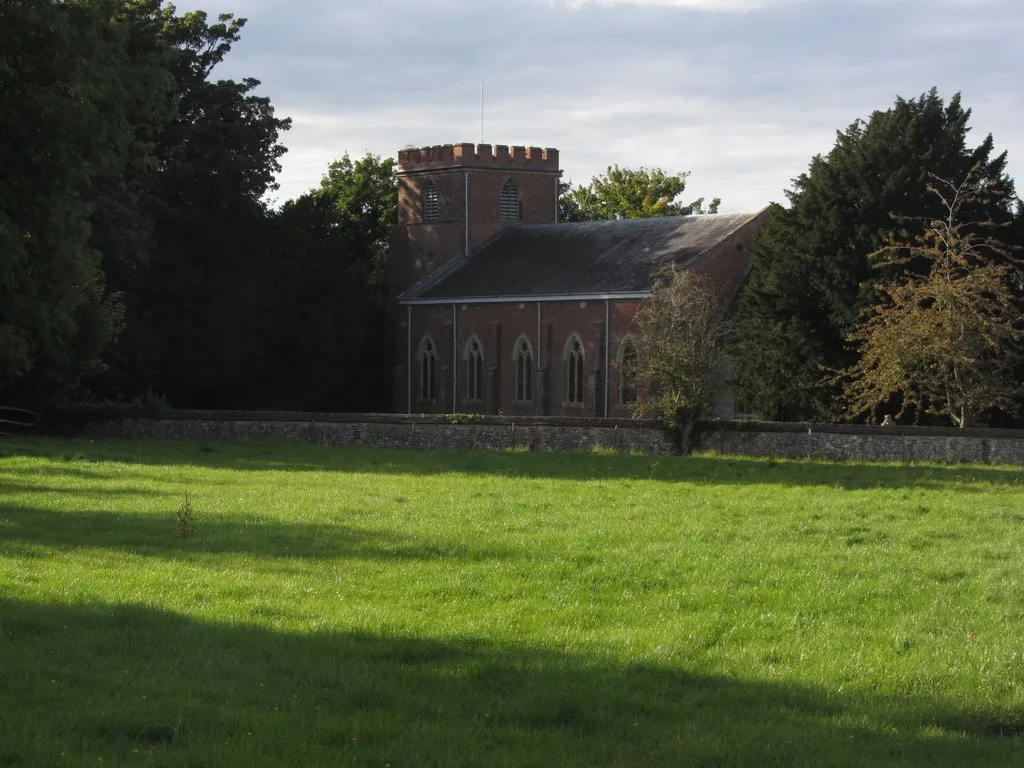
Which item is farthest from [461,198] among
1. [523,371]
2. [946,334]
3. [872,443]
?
[872,443]

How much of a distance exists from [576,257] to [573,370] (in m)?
5.01

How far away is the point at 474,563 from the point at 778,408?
30190 millimetres

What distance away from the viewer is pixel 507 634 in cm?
1025

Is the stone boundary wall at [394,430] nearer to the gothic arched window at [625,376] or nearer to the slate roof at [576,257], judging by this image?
the gothic arched window at [625,376]

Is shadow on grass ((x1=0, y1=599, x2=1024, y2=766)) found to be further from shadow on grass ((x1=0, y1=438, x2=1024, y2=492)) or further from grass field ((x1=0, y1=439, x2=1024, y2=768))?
shadow on grass ((x1=0, y1=438, x2=1024, y2=492))

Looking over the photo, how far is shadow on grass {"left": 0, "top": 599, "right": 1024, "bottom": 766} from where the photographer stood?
7246 millimetres

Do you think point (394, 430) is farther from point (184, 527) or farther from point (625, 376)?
point (184, 527)

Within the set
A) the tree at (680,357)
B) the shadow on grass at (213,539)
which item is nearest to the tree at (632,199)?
the tree at (680,357)

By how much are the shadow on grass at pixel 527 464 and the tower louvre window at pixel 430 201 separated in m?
29.0

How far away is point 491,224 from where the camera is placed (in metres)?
62.3

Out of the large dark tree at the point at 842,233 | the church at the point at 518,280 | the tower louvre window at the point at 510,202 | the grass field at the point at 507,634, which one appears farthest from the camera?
the tower louvre window at the point at 510,202

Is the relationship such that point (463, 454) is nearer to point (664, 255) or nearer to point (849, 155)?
point (849, 155)

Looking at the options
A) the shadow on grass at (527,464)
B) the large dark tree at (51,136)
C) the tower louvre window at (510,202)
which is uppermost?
the tower louvre window at (510,202)

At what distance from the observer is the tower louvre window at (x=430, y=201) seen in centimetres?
6309
